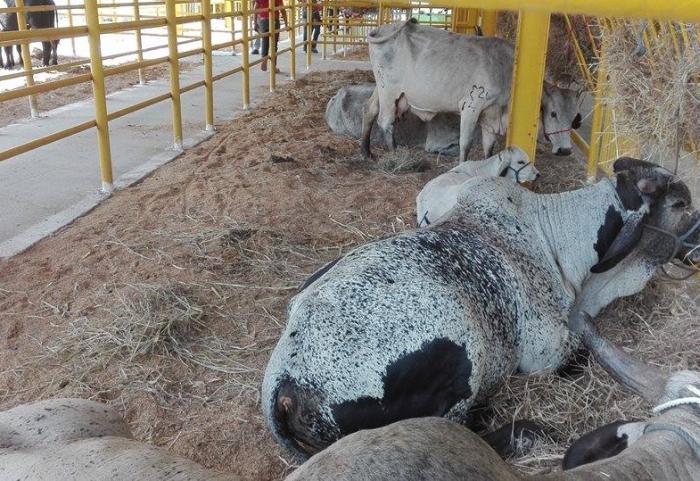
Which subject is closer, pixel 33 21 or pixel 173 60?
pixel 173 60

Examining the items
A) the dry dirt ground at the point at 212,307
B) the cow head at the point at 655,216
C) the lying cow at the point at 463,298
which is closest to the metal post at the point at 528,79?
the dry dirt ground at the point at 212,307

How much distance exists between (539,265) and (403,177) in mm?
3594

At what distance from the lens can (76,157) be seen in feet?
24.6

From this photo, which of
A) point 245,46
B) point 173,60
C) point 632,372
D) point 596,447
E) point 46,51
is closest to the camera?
point 596,447

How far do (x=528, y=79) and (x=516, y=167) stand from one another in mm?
770

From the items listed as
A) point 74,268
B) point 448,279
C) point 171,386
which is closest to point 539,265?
point 448,279

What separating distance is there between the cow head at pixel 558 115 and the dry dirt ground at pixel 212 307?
1.13ft

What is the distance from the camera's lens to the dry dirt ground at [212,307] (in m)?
3.37

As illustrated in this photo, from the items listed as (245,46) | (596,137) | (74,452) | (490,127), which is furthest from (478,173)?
(245,46)

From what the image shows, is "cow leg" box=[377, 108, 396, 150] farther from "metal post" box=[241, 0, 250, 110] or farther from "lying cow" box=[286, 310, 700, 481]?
"lying cow" box=[286, 310, 700, 481]

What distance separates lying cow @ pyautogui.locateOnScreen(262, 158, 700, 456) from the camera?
283 centimetres

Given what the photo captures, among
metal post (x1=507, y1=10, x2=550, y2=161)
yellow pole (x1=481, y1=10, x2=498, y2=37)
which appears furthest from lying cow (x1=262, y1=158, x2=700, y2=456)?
yellow pole (x1=481, y1=10, x2=498, y2=37)

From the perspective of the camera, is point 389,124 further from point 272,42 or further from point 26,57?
point 272,42

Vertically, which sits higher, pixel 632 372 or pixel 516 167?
pixel 632 372
